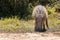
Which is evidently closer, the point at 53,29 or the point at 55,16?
the point at 53,29

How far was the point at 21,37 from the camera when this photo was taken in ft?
32.8

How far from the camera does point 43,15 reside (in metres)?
11.3

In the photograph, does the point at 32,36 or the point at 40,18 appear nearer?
the point at 32,36

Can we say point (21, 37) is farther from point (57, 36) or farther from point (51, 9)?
point (51, 9)

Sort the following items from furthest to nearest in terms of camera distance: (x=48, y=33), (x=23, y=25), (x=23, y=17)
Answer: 1. (x=23, y=17)
2. (x=23, y=25)
3. (x=48, y=33)

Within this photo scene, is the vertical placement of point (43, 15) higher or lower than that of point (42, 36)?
higher

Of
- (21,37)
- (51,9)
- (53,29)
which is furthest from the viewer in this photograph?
(51,9)

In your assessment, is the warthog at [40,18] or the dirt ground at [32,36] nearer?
the dirt ground at [32,36]

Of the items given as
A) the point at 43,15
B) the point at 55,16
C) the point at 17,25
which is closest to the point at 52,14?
the point at 55,16

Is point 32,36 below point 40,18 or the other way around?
below

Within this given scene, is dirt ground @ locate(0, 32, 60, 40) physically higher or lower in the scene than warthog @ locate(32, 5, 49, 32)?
lower

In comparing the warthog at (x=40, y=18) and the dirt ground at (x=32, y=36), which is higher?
the warthog at (x=40, y=18)

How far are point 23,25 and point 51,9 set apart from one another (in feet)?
20.9

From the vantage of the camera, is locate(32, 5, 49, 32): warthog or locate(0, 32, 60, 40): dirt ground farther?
locate(32, 5, 49, 32): warthog
